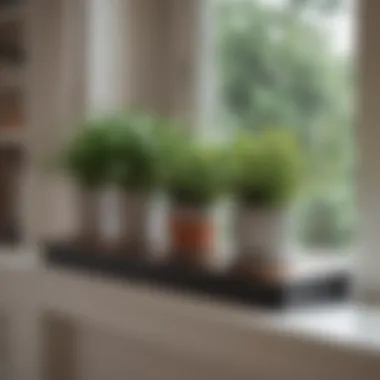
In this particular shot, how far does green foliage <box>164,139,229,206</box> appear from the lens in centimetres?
193

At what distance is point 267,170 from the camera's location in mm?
1805

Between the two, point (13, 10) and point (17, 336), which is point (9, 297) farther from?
point (13, 10)

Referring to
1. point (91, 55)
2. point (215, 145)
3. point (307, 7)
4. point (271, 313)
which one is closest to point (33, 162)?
point (91, 55)

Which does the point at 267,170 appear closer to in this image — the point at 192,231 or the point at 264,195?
the point at 264,195

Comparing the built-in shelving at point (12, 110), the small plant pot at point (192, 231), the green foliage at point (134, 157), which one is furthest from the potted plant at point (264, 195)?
the built-in shelving at point (12, 110)

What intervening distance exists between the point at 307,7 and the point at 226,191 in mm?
454

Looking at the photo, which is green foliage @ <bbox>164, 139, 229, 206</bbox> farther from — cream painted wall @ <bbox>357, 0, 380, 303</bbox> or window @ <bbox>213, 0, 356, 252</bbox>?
cream painted wall @ <bbox>357, 0, 380, 303</bbox>

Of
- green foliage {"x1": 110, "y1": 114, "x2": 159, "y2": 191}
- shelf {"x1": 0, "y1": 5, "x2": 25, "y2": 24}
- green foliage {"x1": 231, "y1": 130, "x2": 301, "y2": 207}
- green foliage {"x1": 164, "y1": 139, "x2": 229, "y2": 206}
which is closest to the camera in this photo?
green foliage {"x1": 231, "y1": 130, "x2": 301, "y2": 207}

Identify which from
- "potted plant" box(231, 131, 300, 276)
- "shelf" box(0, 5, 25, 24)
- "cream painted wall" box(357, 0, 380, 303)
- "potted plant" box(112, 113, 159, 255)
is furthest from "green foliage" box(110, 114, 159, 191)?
"shelf" box(0, 5, 25, 24)

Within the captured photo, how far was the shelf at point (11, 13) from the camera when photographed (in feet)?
8.62

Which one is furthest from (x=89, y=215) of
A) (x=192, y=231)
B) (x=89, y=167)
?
(x=192, y=231)

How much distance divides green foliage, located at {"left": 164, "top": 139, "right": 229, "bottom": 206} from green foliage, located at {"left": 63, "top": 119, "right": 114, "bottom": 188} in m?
0.19

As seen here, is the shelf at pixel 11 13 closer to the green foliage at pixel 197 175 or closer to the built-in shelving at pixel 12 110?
the built-in shelving at pixel 12 110

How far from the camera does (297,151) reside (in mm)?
1818
